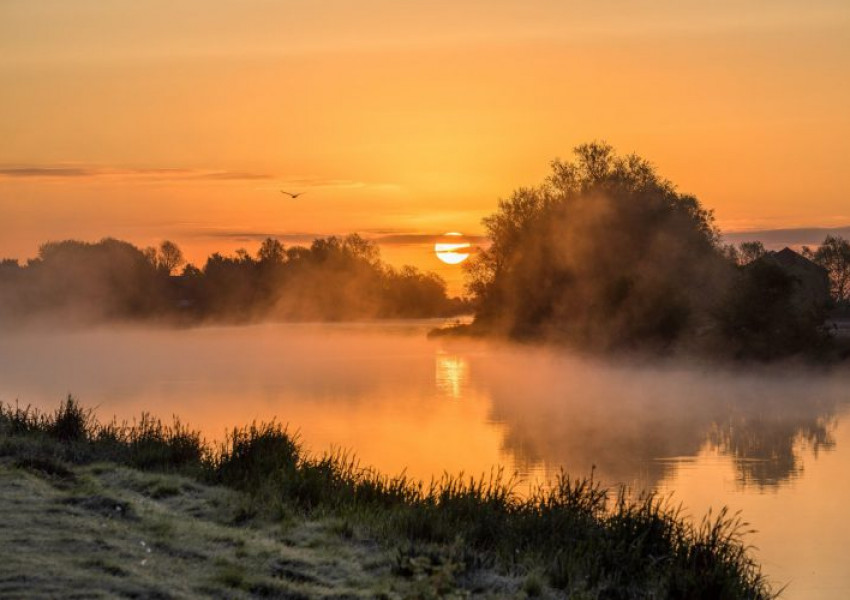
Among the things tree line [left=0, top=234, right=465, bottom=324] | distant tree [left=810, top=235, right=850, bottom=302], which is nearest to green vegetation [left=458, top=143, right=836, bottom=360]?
distant tree [left=810, top=235, right=850, bottom=302]

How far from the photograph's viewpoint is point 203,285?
161 metres

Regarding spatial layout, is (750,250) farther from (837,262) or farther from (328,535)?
(328,535)

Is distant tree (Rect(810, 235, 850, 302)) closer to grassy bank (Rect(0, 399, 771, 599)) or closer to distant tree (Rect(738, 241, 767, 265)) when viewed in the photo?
distant tree (Rect(738, 241, 767, 265))

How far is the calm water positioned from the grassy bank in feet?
14.6

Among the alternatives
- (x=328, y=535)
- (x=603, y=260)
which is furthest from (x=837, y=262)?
(x=328, y=535)

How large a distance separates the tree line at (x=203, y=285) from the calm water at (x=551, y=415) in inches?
2671

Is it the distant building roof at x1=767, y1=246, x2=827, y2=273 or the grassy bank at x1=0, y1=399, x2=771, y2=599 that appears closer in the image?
the grassy bank at x1=0, y1=399, x2=771, y2=599

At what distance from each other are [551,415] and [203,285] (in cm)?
12592

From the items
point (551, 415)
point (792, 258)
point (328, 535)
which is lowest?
point (551, 415)

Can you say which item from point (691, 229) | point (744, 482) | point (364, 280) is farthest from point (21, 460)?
point (364, 280)

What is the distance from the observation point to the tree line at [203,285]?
14788 cm

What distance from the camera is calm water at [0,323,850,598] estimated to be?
76.2ft

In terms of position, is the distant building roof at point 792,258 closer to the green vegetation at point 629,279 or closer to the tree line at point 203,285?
the green vegetation at point 629,279

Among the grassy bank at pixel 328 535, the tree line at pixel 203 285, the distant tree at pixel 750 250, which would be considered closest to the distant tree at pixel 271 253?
the tree line at pixel 203 285
